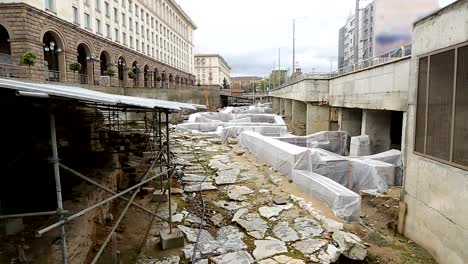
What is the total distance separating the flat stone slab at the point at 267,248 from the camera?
546cm

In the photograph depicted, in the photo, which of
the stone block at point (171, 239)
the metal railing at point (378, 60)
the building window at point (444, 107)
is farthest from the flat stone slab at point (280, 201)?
the metal railing at point (378, 60)

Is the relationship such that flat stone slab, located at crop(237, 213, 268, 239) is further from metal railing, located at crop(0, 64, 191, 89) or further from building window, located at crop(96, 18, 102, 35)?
building window, located at crop(96, 18, 102, 35)

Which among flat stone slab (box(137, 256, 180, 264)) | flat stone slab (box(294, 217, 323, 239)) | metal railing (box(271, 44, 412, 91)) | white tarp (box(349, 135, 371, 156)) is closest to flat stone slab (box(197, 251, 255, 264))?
flat stone slab (box(137, 256, 180, 264))

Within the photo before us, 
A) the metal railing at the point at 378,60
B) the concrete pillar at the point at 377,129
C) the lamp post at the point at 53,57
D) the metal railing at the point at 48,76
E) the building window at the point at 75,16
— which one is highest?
the building window at the point at 75,16

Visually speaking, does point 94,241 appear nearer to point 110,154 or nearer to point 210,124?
point 110,154

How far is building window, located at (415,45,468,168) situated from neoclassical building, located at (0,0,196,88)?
71.3 feet

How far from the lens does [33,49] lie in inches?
914

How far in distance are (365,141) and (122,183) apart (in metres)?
10.4

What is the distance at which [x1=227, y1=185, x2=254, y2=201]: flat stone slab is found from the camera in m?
8.48

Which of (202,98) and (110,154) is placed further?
(202,98)

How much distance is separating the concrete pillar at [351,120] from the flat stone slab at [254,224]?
493 inches

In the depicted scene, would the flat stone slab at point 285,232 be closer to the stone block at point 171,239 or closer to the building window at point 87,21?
the stone block at point 171,239

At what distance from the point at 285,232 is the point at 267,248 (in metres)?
0.80

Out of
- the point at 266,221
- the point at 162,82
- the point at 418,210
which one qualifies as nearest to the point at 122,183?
the point at 266,221
